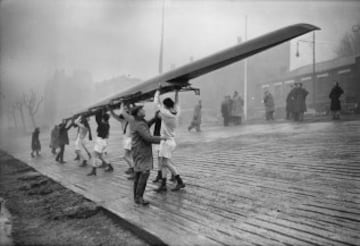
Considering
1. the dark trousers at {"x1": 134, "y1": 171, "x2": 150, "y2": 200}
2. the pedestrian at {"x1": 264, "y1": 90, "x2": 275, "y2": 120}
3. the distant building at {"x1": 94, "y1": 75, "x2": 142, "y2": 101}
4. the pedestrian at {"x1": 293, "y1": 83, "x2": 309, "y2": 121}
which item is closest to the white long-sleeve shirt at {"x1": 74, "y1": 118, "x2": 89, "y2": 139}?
the dark trousers at {"x1": 134, "y1": 171, "x2": 150, "y2": 200}

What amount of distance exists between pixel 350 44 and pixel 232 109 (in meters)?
8.22

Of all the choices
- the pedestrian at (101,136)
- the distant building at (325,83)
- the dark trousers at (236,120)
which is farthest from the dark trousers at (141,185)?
the dark trousers at (236,120)

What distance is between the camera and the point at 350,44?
696 centimetres

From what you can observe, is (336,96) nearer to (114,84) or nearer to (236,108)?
(236,108)

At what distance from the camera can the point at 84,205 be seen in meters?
4.13

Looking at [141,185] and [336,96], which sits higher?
[336,96]

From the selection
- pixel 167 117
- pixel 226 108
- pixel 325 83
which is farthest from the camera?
pixel 325 83

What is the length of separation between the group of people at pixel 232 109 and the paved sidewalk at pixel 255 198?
828 centimetres

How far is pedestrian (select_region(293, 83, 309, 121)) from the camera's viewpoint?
1229 cm

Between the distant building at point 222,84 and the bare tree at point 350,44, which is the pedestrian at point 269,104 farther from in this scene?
the distant building at point 222,84

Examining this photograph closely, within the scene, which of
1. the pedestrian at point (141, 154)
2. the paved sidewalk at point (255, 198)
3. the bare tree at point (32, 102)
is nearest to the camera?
the paved sidewalk at point (255, 198)

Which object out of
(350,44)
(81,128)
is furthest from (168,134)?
(350,44)

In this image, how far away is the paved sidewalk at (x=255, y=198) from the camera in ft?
8.16

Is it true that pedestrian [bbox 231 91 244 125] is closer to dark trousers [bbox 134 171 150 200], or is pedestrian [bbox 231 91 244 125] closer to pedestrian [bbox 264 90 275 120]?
pedestrian [bbox 264 90 275 120]
